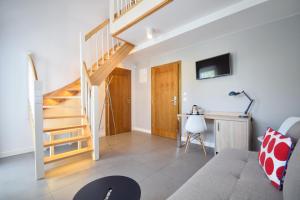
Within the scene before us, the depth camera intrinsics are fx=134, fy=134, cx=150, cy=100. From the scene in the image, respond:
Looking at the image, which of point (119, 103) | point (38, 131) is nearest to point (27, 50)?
point (38, 131)

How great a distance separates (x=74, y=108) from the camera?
319cm

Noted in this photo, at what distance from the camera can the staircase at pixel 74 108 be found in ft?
6.34

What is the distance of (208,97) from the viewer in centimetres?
315

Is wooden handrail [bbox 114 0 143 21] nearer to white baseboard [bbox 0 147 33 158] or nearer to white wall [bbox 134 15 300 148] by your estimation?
white wall [bbox 134 15 300 148]

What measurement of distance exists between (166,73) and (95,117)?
2.40 meters

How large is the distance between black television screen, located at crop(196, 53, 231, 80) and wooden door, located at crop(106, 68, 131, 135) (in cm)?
245

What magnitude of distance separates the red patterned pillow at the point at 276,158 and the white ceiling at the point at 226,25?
6.51 feet

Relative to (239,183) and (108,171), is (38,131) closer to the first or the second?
(108,171)

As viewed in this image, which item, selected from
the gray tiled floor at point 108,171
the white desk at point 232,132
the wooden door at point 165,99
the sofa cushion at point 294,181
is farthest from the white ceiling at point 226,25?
the gray tiled floor at point 108,171

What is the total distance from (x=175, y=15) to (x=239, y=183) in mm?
2561

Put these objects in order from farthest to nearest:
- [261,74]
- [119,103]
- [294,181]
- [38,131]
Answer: [119,103]
[261,74]
[38,131]
[294,181]

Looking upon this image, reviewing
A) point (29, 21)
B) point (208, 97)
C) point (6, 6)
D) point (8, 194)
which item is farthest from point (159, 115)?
point (6, 6)

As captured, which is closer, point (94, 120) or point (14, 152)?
point (94, 120)

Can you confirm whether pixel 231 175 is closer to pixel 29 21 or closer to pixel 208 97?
pixel 208 97
